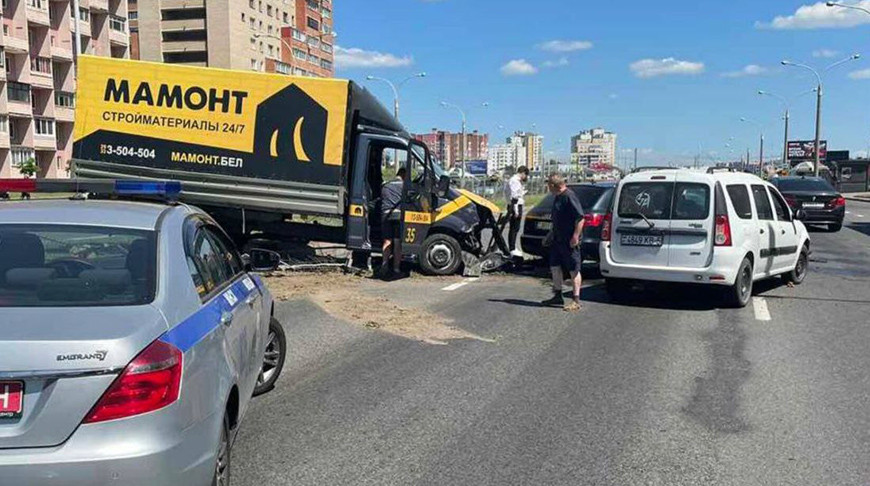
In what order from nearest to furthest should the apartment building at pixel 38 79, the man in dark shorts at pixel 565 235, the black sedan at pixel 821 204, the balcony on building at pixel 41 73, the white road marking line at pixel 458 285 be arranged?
the man in dark shorts at pixel 565 235 → the white road marking line at pixel 458 285 → the black sedan at pixel 821 204 → the apartment building at pixel 38 79 → the balcony on building at pixel 41 73

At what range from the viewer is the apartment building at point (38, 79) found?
58344 millimetres

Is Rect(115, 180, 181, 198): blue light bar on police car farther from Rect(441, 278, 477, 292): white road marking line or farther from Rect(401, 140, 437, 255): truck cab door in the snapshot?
Rect(401, 140, 437, 255): truck cab door

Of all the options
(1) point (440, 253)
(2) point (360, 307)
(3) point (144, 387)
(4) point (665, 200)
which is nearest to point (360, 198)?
(1) point (440, 253)

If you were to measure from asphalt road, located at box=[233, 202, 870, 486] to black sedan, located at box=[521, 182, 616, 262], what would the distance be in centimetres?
268

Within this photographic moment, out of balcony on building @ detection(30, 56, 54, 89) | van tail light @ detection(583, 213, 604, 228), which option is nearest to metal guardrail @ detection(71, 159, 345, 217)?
van tail light @ detection(583, 213, 604, 228)

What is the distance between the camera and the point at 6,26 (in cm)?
5800

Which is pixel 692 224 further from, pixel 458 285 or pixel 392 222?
pixel 392 222

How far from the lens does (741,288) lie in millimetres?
9766

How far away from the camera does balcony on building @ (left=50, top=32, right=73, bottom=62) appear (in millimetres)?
64125

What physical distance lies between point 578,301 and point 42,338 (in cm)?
771

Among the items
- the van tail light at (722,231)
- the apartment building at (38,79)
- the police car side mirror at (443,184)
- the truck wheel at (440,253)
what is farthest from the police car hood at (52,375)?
the apartment building at (38,79)

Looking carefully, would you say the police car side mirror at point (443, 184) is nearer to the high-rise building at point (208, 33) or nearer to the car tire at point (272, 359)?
the car tire at point (272, 359)

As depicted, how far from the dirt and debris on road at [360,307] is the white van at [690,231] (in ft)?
8.91

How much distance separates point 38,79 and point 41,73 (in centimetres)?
79
